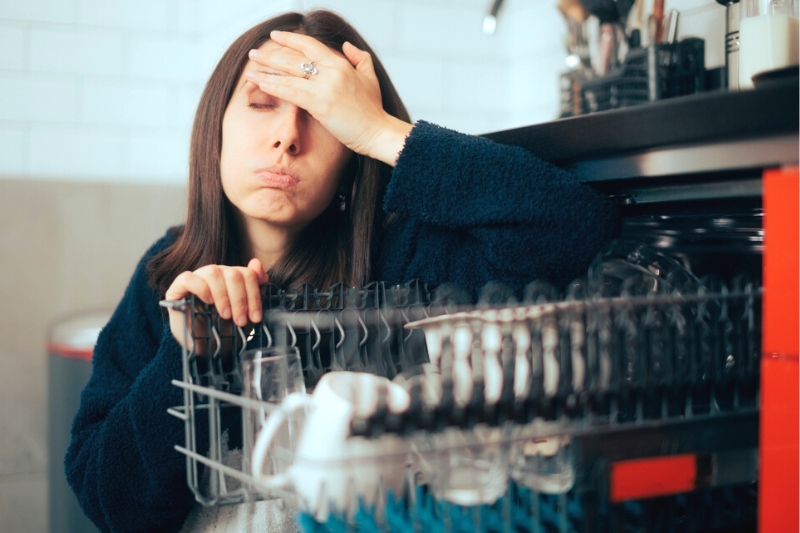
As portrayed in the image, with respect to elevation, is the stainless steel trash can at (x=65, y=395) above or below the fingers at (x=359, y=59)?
below

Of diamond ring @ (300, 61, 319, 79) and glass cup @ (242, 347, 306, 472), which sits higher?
diamond ring @ (300, 61, 319, 79)

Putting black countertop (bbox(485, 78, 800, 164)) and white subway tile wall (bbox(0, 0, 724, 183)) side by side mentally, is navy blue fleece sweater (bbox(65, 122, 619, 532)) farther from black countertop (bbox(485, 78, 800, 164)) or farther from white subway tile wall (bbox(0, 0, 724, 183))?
white subway tile wall (bbox(0, 0, 724, 183))

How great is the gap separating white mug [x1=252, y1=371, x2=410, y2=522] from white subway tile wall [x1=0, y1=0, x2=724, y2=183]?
53.3 inches

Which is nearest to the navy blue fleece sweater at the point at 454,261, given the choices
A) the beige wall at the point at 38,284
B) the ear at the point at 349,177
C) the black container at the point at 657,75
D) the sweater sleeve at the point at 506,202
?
the sweater sleeve at the point at 506,202

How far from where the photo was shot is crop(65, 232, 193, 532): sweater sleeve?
31.3 inches

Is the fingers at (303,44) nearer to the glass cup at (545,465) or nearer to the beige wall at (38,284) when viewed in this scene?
the glass cup at (545,465)

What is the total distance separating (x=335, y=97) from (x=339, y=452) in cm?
55

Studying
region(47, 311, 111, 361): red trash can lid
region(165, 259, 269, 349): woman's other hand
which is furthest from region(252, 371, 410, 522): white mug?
region(47, 311, 111, 361): red trash can lid

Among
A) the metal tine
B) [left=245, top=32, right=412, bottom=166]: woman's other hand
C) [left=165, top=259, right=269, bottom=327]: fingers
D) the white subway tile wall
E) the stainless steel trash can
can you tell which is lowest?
the stainless steel trash can

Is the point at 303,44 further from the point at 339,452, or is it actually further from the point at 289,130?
the point at 339,452

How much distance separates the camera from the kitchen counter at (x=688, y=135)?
529 mm

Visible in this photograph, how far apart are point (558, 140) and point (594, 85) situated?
0.57 meters

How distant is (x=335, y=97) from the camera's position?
934mm

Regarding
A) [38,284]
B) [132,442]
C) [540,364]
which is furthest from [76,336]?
[540,364]
